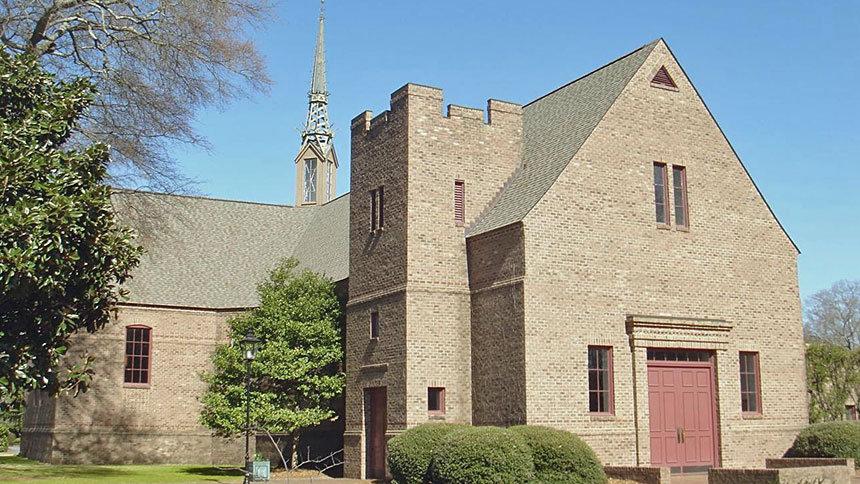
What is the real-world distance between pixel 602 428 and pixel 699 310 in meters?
4.79

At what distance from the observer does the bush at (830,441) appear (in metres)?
24.0

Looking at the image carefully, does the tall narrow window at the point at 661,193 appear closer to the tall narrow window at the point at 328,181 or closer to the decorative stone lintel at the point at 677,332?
the decorative stone lintel at the point at 677,332

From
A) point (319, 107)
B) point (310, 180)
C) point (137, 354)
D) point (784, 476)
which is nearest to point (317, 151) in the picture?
point (310, 180)

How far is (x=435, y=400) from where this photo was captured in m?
25.1

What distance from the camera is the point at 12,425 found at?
5312 centimetres

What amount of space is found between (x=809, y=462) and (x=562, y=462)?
24.6 ft

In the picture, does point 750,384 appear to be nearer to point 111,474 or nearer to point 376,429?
point 376,429

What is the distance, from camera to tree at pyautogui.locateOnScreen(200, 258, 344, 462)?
2898cm

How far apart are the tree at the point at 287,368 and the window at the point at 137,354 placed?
6701 mm

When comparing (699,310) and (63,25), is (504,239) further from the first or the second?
(63,25)

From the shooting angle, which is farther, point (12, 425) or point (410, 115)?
point (12, 425)

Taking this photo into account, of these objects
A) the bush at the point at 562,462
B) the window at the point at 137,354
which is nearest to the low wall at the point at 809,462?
the bush at the point at 562,462

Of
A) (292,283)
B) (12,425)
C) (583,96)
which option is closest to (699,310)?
(583,96)

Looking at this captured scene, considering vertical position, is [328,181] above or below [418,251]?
above
